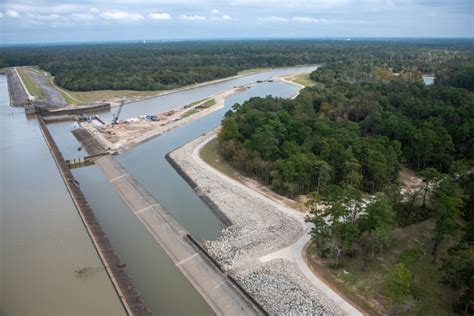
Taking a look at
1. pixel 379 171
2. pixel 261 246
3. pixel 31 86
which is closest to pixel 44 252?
pixel 261 246

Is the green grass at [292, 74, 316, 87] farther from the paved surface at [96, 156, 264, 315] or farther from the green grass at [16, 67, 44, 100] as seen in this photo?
the paved surface at [96, 156, 264, 315]

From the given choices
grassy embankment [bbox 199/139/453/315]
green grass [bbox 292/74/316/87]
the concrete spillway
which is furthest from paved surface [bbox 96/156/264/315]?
green grass [bbox 292/74/316/87]

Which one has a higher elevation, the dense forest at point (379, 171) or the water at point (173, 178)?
the dense forest at point (379, 171)

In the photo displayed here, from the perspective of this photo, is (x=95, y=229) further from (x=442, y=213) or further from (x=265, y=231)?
(x=442, y=213)

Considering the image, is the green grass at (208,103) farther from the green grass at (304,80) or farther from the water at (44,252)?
the water at (44,252)

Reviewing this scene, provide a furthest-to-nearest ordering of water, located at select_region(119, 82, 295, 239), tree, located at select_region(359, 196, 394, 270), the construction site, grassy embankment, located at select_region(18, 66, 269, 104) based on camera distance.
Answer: grassy embankment, located at select_region(18, 66, 269, 104) → water, located at select_region(119, 82, 295, 239) → tree, located at select_region(359, 196, 394, 270) → the construction site

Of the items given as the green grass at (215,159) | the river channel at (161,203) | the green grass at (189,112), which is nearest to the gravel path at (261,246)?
the green grass at (215,159)

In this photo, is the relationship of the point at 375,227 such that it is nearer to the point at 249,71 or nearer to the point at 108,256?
the point at 108,256

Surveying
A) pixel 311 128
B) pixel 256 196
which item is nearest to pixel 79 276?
pixel 256 196
